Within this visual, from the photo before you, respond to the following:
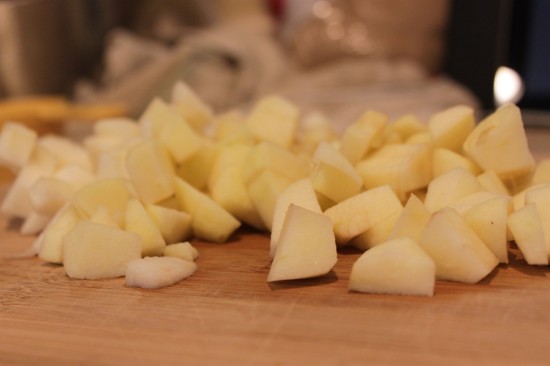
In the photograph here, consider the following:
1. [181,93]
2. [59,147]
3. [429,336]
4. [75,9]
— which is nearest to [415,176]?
[429,336]

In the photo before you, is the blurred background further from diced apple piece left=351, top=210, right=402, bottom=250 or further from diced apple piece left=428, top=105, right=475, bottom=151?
diced apple piece left=351, top=210, right=402, bottom=250

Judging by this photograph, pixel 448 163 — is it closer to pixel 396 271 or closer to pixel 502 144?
pixel 502 144

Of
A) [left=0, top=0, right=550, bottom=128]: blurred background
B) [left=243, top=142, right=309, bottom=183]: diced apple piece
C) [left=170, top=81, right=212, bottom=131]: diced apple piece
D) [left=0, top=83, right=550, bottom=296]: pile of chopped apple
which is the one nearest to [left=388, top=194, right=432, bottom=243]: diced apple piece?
[left=0, top=83, right=550, bottom=296]: pile of chopped apple

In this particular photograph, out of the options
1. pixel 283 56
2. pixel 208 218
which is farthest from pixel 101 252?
pixel 283 56

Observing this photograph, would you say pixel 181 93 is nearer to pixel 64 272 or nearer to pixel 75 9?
pixel 64 272

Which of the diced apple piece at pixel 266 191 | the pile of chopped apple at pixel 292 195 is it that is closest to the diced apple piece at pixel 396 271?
the pile of chopped apple at pixel 292 195

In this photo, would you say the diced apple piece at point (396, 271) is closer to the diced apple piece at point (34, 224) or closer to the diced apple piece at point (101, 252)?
the diced apple piece at point (101, 252)
